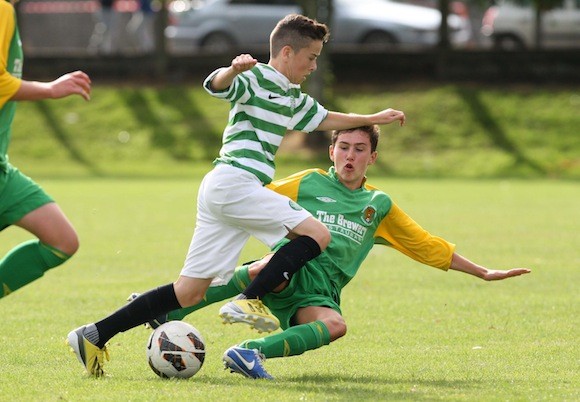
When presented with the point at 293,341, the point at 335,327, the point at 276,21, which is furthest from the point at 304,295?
the point at 276,21

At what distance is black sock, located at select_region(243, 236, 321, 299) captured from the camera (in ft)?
19.3

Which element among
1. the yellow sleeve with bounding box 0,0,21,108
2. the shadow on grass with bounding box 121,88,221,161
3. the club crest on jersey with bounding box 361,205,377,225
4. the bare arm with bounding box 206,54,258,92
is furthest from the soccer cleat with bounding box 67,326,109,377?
the shadow on grass with bounding box 121,88,221,161

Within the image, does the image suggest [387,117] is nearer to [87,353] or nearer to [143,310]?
[143,310]

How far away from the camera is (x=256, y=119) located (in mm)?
6062

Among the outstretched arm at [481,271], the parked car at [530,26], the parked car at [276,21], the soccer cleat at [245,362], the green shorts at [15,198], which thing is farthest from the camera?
the parked car at [530,26]

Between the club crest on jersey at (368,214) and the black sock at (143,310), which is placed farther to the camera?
the club crest on jersey at (368,214)

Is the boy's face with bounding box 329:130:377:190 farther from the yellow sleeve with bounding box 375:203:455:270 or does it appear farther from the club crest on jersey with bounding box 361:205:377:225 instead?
the yellow sleeve with bounding box 375:203:455:270

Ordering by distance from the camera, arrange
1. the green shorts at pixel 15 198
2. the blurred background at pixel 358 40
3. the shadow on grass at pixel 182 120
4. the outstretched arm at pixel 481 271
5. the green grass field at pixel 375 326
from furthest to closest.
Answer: the blurred background at pixel 358 40 → the shadow on grass at pixel 182 120 → the outstretched arm at pixel 481 271 → the green shorts at pixel 15 198 → the green grass field at pixel 375 326

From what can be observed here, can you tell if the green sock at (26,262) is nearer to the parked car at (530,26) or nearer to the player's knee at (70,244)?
the player's knee at (70,244)

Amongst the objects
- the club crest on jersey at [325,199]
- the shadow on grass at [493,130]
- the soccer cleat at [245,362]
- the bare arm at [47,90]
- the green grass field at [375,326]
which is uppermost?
the bare arm at [47,90]

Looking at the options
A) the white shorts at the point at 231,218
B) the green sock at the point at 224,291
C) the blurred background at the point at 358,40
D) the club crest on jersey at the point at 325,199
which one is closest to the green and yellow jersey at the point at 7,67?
the white shorts at the point at 231,218

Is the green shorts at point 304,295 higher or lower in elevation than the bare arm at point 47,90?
lower

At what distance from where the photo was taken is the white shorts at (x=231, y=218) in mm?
5977

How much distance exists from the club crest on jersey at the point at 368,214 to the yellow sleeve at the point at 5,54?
210cm
